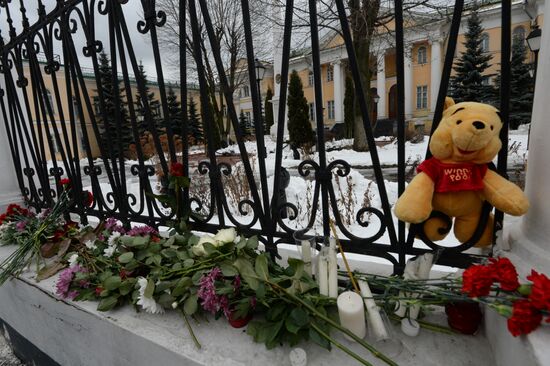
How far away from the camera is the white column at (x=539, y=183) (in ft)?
2.70

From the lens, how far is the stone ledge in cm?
95

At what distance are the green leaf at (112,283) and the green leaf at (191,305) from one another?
13.9 inches

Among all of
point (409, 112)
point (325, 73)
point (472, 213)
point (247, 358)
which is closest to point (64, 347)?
point (247, 358)

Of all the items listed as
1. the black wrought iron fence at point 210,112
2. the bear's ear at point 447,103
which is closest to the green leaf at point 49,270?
the black wrought iron fence at point 210,112

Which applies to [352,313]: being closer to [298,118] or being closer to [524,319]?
[524,319]

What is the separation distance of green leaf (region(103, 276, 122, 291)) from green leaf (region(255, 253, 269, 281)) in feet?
2.05

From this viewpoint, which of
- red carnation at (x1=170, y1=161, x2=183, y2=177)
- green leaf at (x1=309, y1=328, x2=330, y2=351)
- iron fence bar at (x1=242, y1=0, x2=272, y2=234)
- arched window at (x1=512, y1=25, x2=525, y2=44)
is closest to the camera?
green leaf at (x1=309, y1=328, x2=330, y2=351)

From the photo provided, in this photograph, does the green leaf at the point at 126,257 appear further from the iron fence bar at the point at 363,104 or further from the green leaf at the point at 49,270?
the iron fence bar at the point at 363,104

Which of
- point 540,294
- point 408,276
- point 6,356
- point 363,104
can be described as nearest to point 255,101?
point 363,104

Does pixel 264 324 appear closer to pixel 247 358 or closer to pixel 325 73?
pixel 247 358

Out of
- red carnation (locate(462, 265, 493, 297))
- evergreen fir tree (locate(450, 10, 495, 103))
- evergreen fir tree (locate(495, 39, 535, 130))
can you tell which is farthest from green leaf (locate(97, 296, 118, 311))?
evergreen fir tree (locate(495, 39, 535, 130))

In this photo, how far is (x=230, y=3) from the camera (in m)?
14.7

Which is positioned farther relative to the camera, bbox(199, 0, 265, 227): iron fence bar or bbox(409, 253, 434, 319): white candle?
bbox(199, 0, 265, 227): iron fence bar

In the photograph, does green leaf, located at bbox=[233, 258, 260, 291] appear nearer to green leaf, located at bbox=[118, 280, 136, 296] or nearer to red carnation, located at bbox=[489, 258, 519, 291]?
green leaf, located at bbox=[118, 280, 136, 296]
